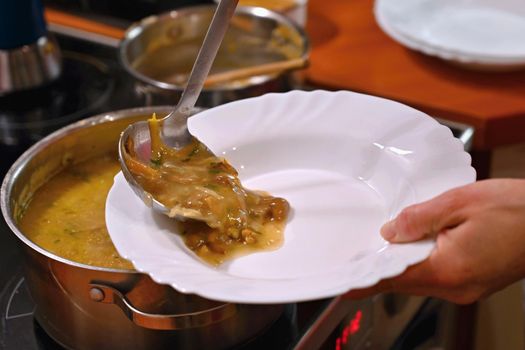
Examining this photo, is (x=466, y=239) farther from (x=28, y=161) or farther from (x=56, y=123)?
(x=56, y=123)

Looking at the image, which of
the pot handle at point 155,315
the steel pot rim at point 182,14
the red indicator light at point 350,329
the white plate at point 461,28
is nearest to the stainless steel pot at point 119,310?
the pot handle at point 155,315

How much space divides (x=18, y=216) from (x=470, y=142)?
2.40ft

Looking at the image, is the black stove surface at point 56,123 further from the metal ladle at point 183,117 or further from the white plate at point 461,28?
the white plate at point 461,28

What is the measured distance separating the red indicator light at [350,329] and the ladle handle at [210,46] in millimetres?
363

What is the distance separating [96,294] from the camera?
2.48 ft

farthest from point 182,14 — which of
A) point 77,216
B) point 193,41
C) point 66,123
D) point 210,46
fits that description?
point 210,46

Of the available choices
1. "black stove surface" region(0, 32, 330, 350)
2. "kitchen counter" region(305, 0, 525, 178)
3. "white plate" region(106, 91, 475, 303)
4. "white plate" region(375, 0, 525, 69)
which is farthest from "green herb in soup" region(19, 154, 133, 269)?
"white plate" region(375, 0, 525, 69)

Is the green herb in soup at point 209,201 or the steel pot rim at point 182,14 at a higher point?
the green herb in soup at point 209,201

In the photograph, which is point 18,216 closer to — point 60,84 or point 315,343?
point 315,343

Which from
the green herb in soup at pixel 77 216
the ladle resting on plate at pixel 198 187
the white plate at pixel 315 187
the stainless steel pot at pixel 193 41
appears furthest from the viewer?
the stainless steel pot at pixel 193 41

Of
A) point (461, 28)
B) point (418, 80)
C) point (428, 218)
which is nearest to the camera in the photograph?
point (428, 218)

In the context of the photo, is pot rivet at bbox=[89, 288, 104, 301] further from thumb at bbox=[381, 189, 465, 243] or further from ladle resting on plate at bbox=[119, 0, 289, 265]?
thumb at bbox=[381, 189, 465, 243]

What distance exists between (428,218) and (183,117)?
11.8 inches

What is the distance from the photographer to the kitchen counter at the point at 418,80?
1326mm
